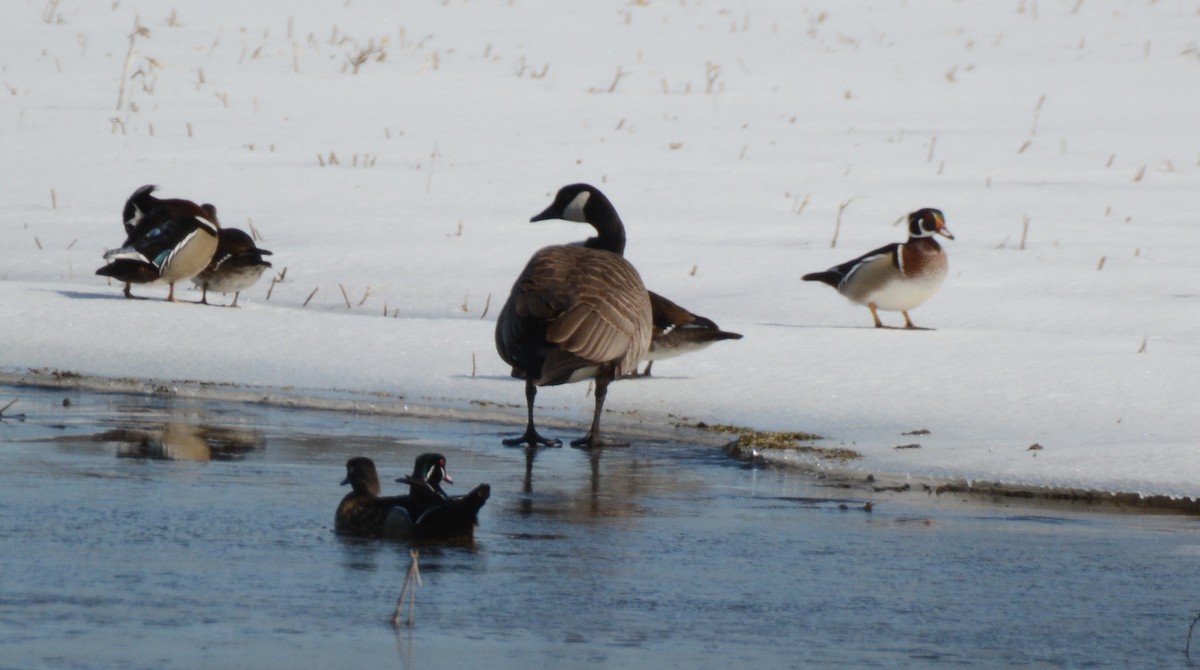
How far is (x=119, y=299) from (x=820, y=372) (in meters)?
4.45

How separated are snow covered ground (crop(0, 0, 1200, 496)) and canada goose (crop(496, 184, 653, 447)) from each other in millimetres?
475

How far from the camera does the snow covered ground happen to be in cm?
812

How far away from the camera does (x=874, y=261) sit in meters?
10.2

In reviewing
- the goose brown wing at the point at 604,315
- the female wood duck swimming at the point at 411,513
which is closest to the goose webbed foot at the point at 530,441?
the goose brown wing at the point at 604,315

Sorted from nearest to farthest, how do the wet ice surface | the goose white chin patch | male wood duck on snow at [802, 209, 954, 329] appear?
the wet ice surface → the goose white chin patch → male wood duck on snow at [802, 209, 954, 329]

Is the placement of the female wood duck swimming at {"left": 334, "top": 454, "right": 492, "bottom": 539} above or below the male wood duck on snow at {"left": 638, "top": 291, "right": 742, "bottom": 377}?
below

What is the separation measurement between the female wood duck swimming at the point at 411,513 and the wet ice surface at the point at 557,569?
0.07 meters

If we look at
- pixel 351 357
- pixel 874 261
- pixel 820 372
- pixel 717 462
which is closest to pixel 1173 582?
pixel 717 462

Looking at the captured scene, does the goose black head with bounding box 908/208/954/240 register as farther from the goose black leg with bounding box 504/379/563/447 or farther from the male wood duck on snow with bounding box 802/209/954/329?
the goose black leg with bounding box 504/379/563/447

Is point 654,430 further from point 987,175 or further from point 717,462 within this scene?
point 987,175

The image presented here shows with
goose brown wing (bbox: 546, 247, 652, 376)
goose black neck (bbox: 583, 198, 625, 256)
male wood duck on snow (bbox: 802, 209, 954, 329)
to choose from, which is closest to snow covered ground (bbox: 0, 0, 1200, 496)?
male wood duck on snow (bbox: 802, 209, 954, 329)

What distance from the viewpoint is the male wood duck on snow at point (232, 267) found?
10.6m

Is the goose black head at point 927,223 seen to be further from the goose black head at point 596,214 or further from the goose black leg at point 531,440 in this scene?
the goose black leg at point 531,440

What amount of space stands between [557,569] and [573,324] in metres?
2.38
